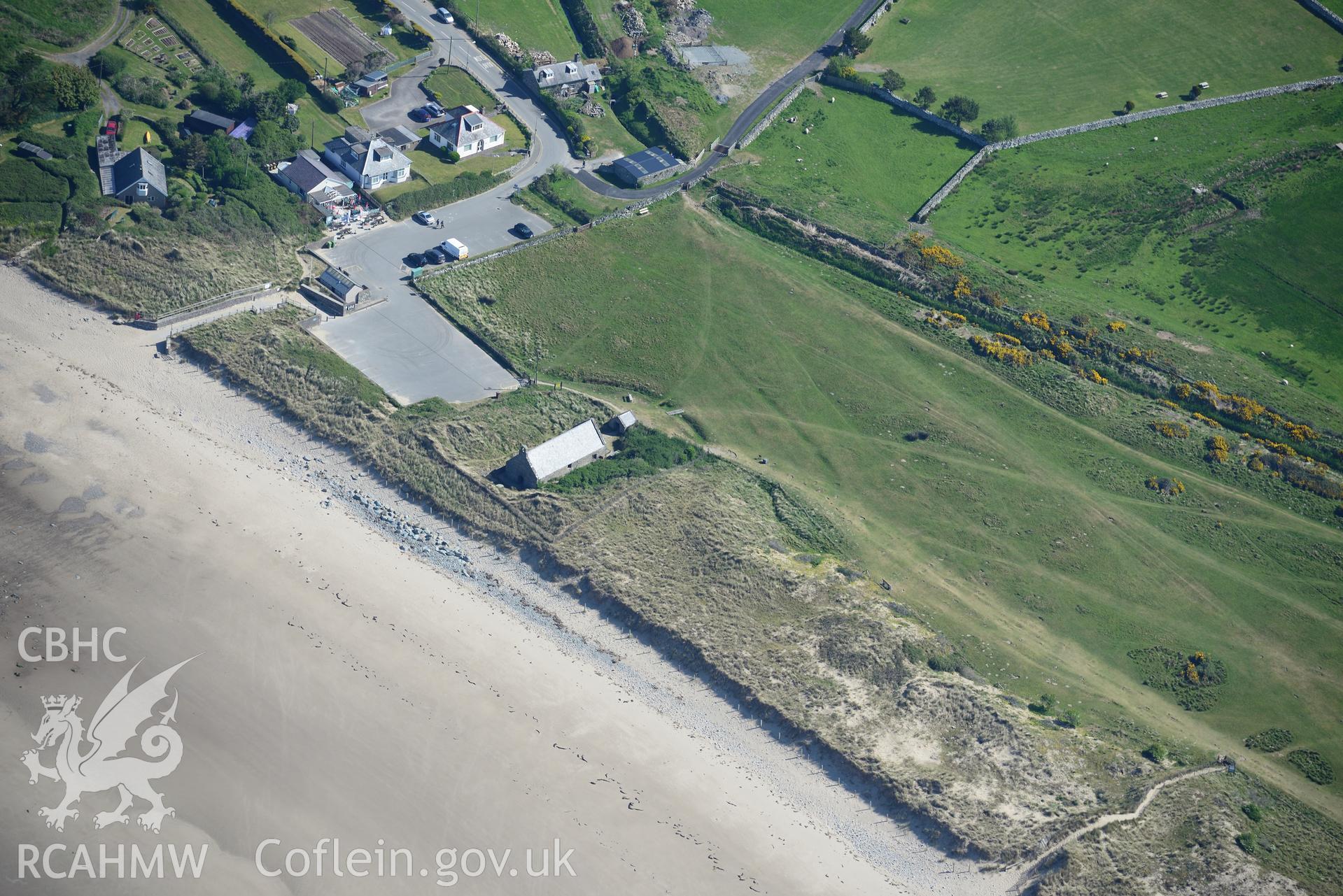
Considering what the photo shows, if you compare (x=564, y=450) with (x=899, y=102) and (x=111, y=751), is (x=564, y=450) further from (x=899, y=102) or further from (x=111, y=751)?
(x=899, y=102)

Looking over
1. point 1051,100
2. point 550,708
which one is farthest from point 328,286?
point 1051,100

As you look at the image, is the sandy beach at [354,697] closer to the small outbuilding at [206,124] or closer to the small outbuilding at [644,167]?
the small outbuilding at [206,124]

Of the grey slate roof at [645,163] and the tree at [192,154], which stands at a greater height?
the grey slate roof at [645,163]

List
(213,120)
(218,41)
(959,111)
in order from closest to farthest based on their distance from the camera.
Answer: (213,120) → (218,41) → (959,111)

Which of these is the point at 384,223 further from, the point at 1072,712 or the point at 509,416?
the point at 1072,712

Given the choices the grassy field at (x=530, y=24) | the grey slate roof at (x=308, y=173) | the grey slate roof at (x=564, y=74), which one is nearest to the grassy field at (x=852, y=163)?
the grey slate roof at (x=564, y=74)

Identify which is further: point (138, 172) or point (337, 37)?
point (337, 37)

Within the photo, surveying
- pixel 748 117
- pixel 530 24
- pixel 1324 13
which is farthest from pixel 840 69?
pixel 1324 13
